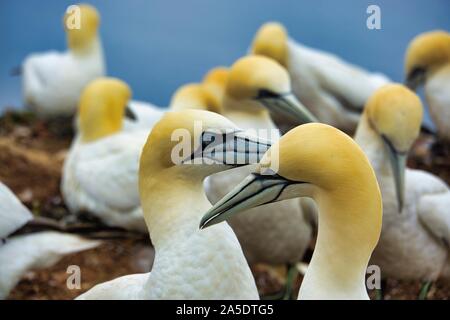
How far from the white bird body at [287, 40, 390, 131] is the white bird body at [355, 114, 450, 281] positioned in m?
2.61

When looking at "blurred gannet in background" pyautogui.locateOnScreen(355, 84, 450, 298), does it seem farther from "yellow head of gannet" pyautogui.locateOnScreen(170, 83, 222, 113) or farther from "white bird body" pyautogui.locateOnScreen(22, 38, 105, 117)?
"white bird body" pyautogui.locateOnScreen(22, 38, 105, 117)

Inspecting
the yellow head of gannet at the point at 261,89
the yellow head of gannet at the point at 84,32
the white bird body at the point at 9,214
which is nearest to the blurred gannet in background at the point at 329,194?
the white bird body at the point at 9,214

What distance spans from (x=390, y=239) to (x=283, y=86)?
1122 millimetres

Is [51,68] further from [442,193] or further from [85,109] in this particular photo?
[442,193]

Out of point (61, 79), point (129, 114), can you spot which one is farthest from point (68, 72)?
point (129, 114)

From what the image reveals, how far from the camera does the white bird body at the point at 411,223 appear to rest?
5.56 meters

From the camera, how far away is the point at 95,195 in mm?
6621

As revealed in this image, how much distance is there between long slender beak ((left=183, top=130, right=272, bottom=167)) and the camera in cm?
391

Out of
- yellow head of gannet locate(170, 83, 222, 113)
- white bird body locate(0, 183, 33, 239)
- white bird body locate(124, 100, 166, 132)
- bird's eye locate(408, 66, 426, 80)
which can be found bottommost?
white bird body locate(124, 100, 166, 132)

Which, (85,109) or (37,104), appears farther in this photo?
(37,104)

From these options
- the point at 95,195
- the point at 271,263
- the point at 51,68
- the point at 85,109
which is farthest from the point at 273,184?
the point at 51,68

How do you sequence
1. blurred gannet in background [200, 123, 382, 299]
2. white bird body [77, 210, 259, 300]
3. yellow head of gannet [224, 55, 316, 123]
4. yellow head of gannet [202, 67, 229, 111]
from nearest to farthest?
blurred gannet in background [200, 123, 382, 299] → white bird body [77, 210, 259, 300] → yellow head of gannet [224, 55, 316, 123] → yellow head of gannet [202, 67, 229, 111]

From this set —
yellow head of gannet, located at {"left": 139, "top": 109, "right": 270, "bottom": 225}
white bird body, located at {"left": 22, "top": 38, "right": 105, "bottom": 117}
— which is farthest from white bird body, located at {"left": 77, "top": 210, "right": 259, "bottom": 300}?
white bird body, located at {"left": 22, "top": 38, "right": 105, "bottom": 117}

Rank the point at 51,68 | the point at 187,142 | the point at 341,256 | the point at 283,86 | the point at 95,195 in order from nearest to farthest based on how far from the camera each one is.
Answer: the point at 341,256 < the point at 187,142 < the point at 283,86 < the point at 95,195 < the point at 51,68
